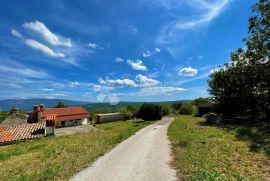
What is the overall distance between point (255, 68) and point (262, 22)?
444 inches

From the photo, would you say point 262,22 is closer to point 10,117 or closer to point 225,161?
point 225,161

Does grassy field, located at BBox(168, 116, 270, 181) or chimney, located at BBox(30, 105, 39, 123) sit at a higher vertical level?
chimney, located at BBox(30, 105, 39, 123)

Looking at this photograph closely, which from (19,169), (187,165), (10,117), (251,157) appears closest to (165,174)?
(187,165)

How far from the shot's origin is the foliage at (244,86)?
30.5 metres

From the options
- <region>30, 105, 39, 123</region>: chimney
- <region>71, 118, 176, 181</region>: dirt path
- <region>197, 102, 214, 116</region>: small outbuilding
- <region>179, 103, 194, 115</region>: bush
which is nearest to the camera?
<region>71, 118, 176, 181</region>: dirt path

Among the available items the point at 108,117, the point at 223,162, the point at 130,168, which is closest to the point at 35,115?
the point at 108,117

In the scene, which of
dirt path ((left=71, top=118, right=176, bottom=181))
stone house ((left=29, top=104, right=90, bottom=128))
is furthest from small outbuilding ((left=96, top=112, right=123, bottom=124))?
dirt path ((left=71, top=118, right=176, bottom=181))

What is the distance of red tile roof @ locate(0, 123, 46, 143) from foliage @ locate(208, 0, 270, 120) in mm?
34309

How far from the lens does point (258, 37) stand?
2467 cm

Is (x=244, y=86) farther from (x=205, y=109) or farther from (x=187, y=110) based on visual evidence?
(x=187, y=110)

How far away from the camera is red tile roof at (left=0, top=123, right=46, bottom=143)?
26.5 meters

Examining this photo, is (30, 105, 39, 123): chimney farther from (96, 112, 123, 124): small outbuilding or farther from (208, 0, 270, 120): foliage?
(208, 0, 270, 120): foliage

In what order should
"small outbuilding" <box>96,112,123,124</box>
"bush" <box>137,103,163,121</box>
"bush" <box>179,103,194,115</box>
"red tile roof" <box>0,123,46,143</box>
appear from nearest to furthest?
"red tile roof" <box>0,123,46,143</box>, "bush" <box>137,103,163,121</box>, "small outbuilding" <box>96,112,123,124</box>, "bush" <box>179,103,194,115</box>

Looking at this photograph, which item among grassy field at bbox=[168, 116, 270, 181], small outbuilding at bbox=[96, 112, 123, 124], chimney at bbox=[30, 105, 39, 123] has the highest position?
chimney at bbox=[30, 105, 39, 123]
